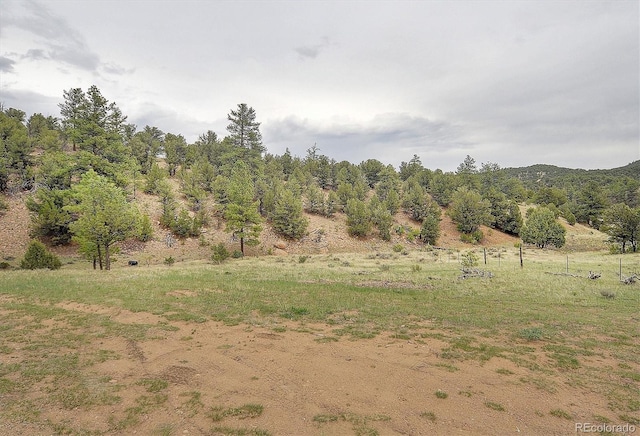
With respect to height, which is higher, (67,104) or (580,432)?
(67,104)

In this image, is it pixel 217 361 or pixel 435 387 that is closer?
pixel 435 387

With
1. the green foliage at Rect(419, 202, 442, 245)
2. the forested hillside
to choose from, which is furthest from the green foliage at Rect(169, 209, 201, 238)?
the green foliage at Rect(419, 202, 442, 245)

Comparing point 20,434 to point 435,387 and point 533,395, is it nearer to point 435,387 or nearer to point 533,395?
point 435,387

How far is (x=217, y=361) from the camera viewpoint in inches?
384

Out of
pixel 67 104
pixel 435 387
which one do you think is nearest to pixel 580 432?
pixel 435 387

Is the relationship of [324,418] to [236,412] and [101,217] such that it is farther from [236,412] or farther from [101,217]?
[101,217]

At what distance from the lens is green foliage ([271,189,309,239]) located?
56125 millimetres

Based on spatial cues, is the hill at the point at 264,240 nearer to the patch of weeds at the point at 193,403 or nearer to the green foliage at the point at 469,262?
the green foliage at the point at 469,262

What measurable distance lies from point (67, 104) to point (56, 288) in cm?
5164

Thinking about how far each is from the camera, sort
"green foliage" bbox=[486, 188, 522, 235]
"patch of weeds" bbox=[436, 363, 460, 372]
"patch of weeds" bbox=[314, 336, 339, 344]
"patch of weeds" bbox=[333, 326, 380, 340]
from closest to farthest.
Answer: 1. "patch of weeds" bbox=[436, 363, 460, 372]
2. "patch of weeds" bbox=[314, 336, 339, 344]
3. "patch of weeds" bbox=[333, 326, 380, 340]
4. "green foliage" bbox=[486, 188, 522, 235]

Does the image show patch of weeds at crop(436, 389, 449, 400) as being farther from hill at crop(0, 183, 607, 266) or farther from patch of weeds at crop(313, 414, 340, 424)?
hill at crop(0, 183, 607, 266)

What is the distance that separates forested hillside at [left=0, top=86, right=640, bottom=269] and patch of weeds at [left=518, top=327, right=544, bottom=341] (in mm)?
29701

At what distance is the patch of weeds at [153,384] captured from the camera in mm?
8083

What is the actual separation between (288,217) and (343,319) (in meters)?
42.6
